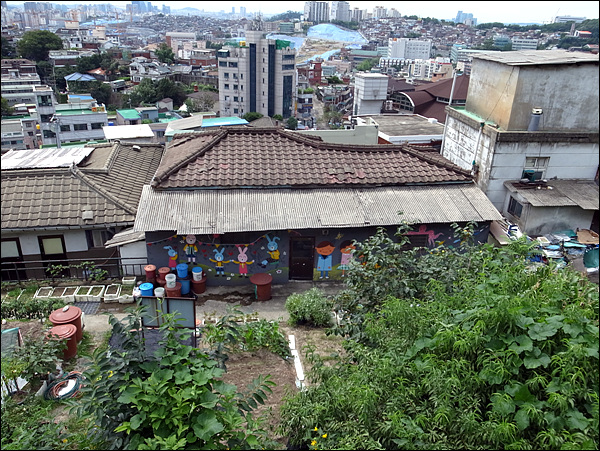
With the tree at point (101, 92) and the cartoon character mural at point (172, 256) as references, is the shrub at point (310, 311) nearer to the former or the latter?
the cartoon character mural at point (172, 256)

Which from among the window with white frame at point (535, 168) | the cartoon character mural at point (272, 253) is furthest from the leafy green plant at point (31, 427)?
the window with white frame at point (535, 168)

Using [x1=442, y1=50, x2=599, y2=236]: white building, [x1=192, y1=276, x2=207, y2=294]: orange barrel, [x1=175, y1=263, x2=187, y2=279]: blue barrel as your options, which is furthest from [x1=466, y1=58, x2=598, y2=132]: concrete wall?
[x1=175, y1=263, x2=187, y2=279]: blue barrel

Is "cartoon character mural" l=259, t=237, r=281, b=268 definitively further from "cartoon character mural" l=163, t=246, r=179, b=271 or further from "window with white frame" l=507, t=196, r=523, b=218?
"window with white frame" l=507, t=196, r=523, b=218

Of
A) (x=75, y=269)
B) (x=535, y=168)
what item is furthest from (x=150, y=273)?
(x=535, y=168)

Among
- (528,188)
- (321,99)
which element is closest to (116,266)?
(528,188)

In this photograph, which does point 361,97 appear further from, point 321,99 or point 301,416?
point 321,99
